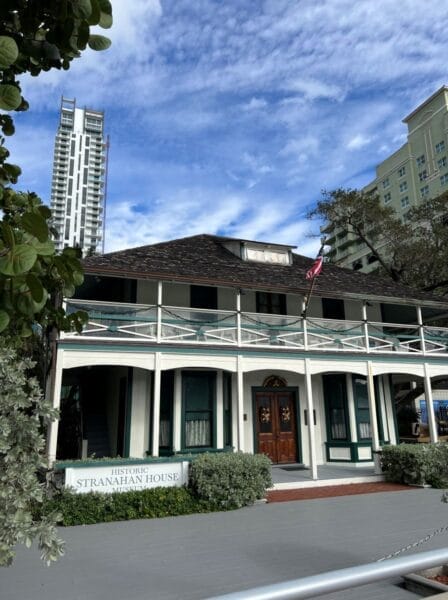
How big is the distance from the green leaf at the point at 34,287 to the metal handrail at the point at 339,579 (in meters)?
1.28

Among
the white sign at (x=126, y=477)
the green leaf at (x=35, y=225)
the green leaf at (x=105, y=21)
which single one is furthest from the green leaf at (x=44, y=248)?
the white sign at (x=126, y=477)

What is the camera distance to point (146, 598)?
554 centimetres

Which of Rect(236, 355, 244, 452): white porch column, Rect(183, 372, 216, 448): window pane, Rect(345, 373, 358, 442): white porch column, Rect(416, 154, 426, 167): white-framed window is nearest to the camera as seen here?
Rect(236, 355, 244, 452): white porch column

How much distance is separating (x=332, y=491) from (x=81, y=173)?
170 m

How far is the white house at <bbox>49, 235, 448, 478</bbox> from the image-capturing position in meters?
13.9

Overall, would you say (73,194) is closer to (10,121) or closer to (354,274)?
(354,274)

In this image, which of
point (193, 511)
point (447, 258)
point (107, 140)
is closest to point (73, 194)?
point (107, 140)

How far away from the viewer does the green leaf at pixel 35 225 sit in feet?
5.74

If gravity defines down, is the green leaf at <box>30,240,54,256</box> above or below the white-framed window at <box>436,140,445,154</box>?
below

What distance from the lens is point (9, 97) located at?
1.91m

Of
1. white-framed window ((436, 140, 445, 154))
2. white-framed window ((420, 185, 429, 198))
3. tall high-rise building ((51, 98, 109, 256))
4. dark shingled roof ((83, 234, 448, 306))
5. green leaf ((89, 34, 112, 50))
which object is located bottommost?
green leaf ((89, 34, 112, 50))

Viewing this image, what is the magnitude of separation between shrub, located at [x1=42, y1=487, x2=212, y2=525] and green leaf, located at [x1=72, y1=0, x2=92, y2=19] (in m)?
9.01

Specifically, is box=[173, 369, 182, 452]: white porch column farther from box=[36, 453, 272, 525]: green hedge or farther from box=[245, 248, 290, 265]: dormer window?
box=[245, 248, 290, 265]: dormer window

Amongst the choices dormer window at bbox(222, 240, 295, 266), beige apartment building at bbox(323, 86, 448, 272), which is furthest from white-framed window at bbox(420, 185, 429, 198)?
dormer window at bbox(222, 240, 295, 266)
